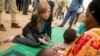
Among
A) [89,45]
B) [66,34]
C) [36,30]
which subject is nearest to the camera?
[89,45]

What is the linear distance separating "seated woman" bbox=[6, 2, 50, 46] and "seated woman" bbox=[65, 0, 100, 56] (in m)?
2.15

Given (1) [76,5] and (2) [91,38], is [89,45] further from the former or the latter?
(1) [76,5]

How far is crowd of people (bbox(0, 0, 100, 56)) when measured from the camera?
50.3 inches

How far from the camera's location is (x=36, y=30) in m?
3.82

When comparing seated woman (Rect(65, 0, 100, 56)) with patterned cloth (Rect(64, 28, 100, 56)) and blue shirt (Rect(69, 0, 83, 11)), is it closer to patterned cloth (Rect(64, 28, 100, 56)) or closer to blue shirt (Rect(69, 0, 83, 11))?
patterned cloth (Rect(64, 28, 100, 56))

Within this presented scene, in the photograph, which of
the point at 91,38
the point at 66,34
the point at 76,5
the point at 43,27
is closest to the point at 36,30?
the point at 43,27

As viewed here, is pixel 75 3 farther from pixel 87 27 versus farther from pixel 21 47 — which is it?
pixel 87 27

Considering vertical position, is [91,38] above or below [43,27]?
above

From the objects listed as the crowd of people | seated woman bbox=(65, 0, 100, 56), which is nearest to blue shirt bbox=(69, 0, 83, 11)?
the crowd of people

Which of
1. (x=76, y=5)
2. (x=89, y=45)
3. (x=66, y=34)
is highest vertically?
(x=89, y=45)

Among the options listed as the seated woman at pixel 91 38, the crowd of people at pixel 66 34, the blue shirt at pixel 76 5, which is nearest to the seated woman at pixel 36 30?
the crowd of people at pixel 66 34

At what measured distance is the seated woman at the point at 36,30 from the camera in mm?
3568

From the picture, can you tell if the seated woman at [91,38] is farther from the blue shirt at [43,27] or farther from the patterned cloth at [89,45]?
the blue shirt at [43,27]

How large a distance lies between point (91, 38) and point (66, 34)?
2.17 m
